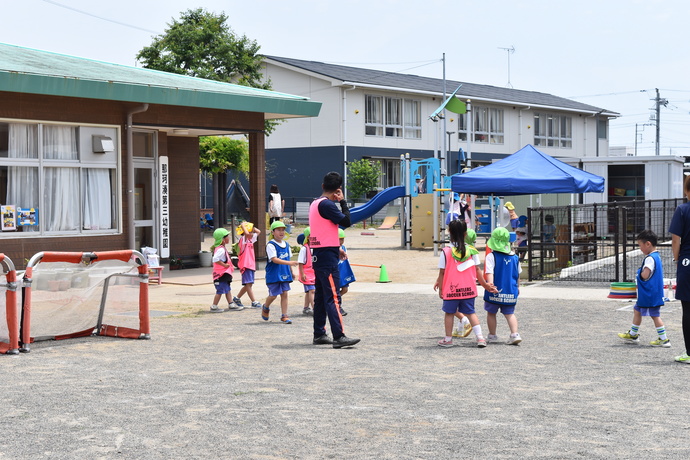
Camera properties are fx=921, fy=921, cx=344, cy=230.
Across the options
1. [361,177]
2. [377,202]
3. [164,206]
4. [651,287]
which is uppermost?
[361,177]

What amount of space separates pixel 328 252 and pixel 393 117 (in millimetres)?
37599

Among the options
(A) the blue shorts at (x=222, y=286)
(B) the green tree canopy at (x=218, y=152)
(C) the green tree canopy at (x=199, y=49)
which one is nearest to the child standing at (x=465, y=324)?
(A) the blue shorts at (x=222, y=286)

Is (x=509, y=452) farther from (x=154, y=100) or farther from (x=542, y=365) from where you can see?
(x=154, y=100)

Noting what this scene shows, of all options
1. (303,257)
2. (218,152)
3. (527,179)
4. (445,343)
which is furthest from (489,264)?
(218,152)

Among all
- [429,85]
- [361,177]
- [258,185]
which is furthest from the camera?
[429,85]

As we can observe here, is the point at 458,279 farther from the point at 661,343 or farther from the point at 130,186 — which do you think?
the point at 130,186

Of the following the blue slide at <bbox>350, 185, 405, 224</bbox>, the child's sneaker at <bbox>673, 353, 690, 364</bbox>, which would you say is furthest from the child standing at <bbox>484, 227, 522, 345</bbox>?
the blue slide at <bbox>350, 185, 405, 224</bbox>

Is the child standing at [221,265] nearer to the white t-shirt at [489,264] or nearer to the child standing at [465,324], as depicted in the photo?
the child standing at [465,324]

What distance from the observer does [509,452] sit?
5758mm

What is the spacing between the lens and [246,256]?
14055mm

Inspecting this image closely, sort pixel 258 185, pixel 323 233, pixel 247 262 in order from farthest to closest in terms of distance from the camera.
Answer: pixel 258 185, pixel 247 262, pixel 323 233

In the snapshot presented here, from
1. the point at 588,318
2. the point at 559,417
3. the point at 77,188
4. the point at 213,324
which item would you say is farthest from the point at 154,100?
the point at 559,417

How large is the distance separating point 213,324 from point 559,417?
667 cm

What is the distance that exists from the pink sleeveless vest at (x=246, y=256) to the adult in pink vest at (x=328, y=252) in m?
3.77
